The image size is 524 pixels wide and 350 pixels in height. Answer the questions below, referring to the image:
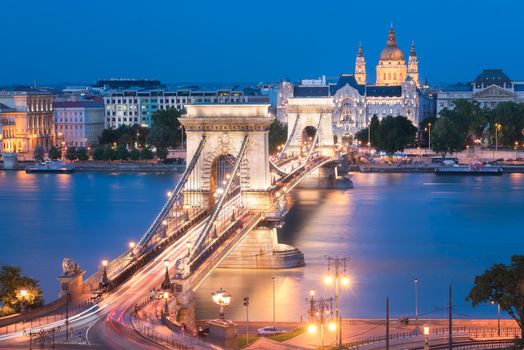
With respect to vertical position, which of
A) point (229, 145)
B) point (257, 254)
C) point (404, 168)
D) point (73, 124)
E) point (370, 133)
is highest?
point (73, 124)

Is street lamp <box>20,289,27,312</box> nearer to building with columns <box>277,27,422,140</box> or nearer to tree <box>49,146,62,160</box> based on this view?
tree <box>49,146,62,160</box>

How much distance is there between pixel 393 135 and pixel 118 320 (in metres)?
50.1

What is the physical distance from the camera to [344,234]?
34406 mm

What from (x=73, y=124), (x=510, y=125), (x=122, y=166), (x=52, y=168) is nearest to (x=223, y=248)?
(x=52, y=168)

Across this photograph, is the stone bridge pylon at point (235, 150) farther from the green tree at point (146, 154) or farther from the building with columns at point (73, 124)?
the building with columns at point (73, 124)

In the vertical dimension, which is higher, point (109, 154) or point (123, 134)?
point (123, 134)

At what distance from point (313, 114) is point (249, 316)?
3160 centimetres

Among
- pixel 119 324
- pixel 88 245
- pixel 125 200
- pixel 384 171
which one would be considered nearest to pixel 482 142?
pixel 384 171

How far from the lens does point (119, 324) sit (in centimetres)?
1727

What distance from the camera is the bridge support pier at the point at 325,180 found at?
5194cm

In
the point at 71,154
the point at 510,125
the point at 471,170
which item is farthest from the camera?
the point at 71,154

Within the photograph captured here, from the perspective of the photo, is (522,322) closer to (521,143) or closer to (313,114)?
(313,114)

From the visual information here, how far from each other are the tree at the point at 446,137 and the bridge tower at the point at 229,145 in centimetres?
3872

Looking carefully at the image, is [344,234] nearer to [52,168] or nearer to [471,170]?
[471,170]
